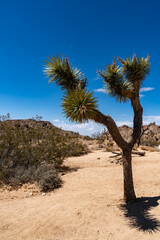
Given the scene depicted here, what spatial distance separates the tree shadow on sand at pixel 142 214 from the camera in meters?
4.03

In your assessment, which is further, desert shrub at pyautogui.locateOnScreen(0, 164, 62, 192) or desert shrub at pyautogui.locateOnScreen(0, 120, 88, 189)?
desert shrub at pyautogui.locateOnScreen(0, 120, 88, 189)

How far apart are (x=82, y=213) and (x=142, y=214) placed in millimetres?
1639

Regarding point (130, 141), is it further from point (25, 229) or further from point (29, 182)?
point (29, 182)

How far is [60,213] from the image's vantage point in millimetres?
4824

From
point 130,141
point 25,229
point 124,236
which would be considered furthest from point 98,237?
point 130,141

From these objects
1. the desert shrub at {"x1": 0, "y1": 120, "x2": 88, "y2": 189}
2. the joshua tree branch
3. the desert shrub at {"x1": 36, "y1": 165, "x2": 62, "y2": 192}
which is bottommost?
the desert shrub at {"x1": 36, "y1": 165, "x2": 62, "y2": 192}

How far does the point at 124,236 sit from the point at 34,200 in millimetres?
3378

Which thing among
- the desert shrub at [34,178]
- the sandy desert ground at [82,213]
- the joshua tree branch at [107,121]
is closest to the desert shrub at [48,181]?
the desert shrub at [34,178]

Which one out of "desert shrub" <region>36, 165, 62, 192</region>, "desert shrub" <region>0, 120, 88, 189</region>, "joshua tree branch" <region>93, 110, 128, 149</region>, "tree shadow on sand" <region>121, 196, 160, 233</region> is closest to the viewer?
"tree shadow on sand" <region>121, 196, 160, 233</region>

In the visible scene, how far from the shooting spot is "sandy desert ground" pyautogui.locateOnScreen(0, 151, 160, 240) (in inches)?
155

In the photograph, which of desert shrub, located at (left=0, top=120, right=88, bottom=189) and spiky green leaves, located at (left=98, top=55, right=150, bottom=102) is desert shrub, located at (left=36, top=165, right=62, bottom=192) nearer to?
desert shrub, located at (left=0, top=120, right=88, bottom=189)

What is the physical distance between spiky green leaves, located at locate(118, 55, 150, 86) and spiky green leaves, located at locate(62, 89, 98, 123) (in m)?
2.23

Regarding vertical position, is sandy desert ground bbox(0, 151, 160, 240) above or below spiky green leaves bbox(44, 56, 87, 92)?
below

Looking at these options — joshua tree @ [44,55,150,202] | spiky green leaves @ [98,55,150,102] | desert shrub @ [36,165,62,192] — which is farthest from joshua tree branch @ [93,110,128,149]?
desert shrub @ [36,165,62,192]
